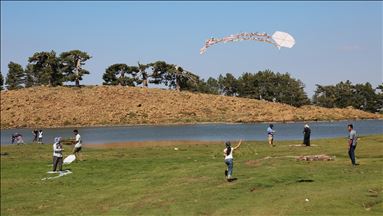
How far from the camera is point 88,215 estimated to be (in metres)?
21.0

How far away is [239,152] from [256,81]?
148477 mm

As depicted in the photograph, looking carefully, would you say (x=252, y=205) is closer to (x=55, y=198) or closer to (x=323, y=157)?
(x=55, y=198)

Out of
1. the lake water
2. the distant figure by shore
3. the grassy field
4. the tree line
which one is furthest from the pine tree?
the grassy field

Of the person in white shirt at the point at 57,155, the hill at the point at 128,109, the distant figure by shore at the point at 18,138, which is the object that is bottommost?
the distant figure by shore at the point at 18,138

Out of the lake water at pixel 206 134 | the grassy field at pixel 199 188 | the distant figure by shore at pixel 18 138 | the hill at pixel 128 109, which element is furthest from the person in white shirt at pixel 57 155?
the hill at pixel 128 109

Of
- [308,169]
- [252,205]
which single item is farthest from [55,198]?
[308,169]

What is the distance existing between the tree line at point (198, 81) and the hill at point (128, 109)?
6.78 metres

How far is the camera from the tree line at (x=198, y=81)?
154125 millimetres

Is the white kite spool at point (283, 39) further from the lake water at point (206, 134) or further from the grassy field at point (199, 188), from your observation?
the lake water at point (206, 134)

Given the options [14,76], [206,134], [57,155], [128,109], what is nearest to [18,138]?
[206,134]

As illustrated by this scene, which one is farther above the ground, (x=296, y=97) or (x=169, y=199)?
(x=296, y=97)

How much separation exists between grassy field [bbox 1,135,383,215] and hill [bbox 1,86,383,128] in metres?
98.4

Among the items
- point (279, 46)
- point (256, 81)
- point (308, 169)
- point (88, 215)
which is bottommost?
point (88, 215)

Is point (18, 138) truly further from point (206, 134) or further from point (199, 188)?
point (199, 188)
